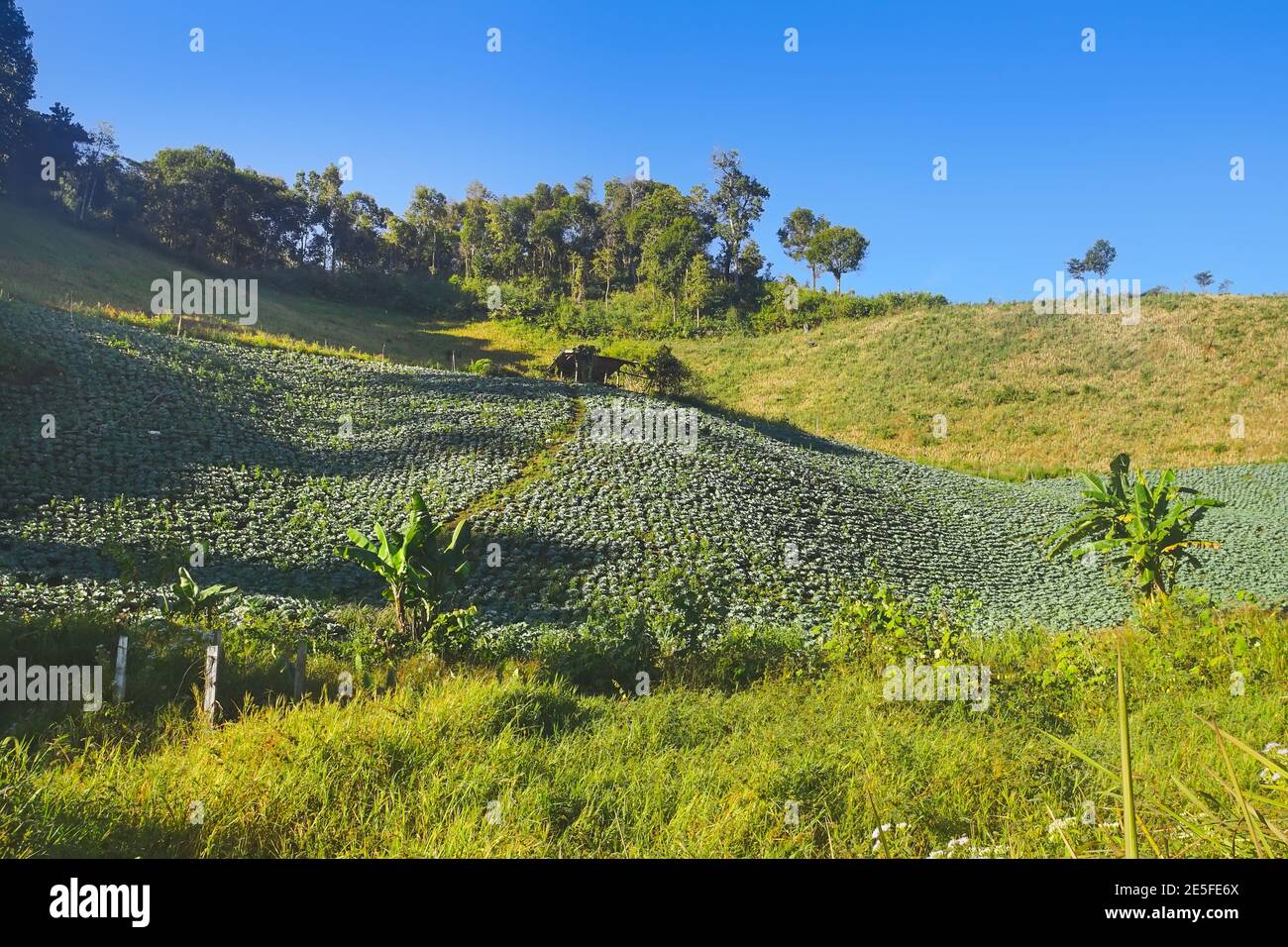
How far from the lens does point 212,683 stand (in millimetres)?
5957

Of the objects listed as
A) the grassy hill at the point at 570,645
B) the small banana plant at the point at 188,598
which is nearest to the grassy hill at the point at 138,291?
the grassy hill at the point at 570,645

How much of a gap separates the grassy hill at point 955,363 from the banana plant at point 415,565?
25.5 meters

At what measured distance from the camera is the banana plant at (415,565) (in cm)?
947

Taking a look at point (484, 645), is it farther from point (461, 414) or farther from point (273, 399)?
point (273, 399)

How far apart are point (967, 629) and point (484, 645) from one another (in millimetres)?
7750

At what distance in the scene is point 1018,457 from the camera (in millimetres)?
33250

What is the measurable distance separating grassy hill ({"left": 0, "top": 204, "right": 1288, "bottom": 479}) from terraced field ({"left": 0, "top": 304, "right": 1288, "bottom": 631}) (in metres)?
7.77

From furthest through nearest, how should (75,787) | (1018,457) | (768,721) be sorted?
1. (1018,457)
2. (768,721)
3. (75,787)

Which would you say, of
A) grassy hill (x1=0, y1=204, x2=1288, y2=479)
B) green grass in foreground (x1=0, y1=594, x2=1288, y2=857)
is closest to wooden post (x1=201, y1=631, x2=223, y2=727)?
green grass in foreground (x1=0, y1=594, x2=1288, y2=857)

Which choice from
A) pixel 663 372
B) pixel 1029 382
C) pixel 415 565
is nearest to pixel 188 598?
pixel 415 565

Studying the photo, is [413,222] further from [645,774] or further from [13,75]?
[645,774]

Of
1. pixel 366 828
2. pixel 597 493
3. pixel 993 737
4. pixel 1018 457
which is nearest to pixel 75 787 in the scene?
pixel 366 828

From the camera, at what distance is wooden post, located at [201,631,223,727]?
5.85 meters

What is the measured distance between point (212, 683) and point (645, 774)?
158 inches
